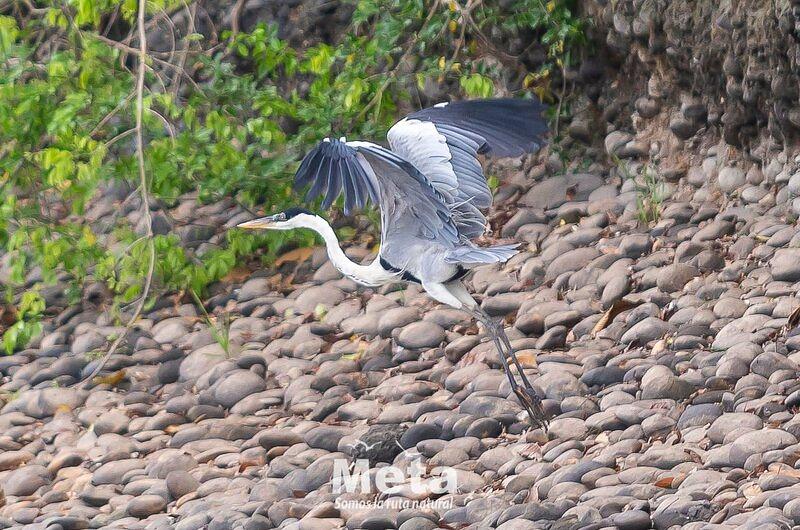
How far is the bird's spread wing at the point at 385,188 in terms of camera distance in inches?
155

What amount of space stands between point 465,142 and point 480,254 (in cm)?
54

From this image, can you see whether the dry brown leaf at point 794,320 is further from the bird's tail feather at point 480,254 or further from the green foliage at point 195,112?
the green foliage at point 195,112

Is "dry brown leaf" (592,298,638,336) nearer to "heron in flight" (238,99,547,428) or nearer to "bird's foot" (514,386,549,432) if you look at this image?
"heron in flight" (238,99,547,428)

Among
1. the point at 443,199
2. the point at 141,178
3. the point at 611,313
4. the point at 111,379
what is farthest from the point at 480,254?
the point at 111,379

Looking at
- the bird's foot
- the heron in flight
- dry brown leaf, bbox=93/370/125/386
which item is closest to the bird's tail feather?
the heron in flight

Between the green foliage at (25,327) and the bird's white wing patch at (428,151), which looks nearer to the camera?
the bird's white wing patch at (428,151)

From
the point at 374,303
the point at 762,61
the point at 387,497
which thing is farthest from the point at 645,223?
the point at 387,497

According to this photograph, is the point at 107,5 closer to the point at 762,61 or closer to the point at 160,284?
the point at 160,284

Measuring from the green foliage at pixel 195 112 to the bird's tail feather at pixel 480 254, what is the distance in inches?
70.3

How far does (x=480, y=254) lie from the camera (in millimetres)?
4121

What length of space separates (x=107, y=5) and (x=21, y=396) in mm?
1757

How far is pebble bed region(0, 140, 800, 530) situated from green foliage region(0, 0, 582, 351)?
330 millimetres

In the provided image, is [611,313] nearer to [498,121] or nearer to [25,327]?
[498,121]

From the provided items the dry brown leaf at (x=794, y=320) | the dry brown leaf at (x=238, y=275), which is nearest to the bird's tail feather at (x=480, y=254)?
the dry brown leaf at (x=794, y=320)
